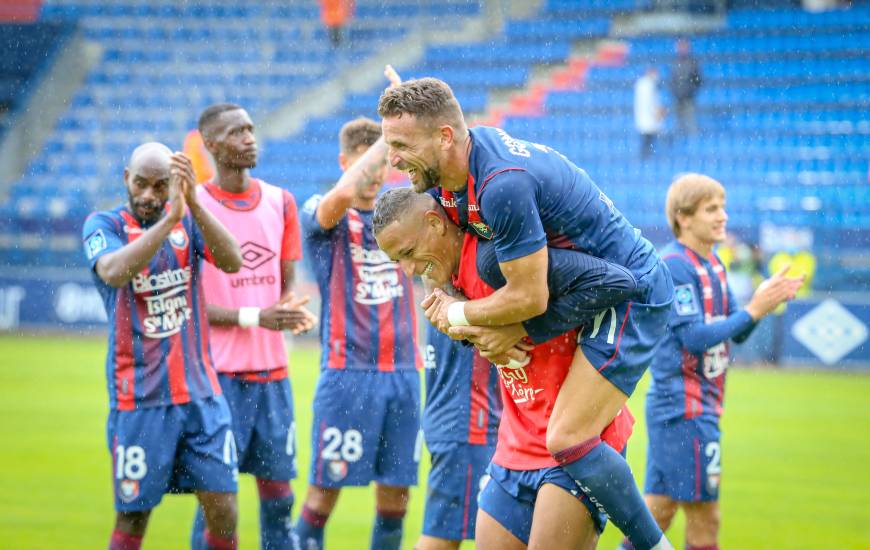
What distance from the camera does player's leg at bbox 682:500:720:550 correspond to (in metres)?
5.62

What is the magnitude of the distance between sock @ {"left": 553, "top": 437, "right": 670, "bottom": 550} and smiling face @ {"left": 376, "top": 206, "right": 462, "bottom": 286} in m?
0.86

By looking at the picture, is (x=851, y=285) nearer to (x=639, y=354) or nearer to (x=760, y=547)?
(x=760, y=547)

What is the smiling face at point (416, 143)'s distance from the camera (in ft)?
12.9

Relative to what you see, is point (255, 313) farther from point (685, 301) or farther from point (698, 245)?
point (698, 245)

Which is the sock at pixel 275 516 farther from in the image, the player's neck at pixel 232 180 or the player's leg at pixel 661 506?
the player's leg at pixel 661 506

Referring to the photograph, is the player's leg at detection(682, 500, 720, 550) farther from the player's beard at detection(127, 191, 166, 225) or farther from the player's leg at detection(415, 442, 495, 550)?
the player's beard at detection(127, 191, 166, 225)

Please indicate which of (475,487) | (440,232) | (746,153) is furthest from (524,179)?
(746,153)

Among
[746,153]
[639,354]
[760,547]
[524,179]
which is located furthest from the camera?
[746,153]

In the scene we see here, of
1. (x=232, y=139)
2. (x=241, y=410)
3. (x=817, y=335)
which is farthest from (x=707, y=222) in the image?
(x=817, y=335)

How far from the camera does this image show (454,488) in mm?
5223

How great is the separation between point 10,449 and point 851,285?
12584 millimetres

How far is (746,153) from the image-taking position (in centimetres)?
2155

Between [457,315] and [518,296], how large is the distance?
1.02 feet

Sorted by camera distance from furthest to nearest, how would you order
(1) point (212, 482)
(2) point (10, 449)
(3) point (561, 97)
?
1. (3) point (561, 97)
2. (2) point (10, 449)
3. (1) point (212, 482)
